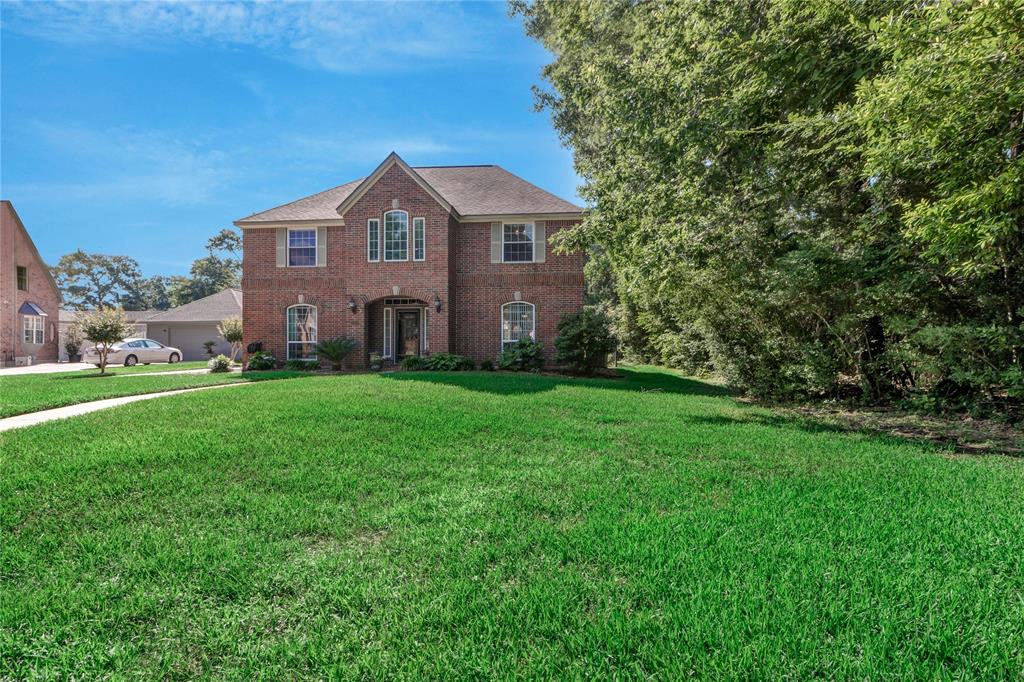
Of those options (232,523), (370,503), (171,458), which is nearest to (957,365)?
(370,503)

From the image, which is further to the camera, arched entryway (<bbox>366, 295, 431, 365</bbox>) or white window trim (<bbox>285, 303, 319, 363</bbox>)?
arched entryway (<bbox>366, 295, 431, 365</bbox>)

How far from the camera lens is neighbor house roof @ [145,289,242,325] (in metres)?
31.2

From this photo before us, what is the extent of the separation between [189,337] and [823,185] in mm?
35613

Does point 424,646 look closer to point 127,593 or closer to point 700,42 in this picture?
point 127,593

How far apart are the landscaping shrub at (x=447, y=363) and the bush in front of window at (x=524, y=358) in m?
1.18

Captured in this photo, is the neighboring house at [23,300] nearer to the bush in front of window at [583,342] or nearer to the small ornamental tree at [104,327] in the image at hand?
the small ornamental tree at [104,327]

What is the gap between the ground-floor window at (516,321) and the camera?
55.1 feet

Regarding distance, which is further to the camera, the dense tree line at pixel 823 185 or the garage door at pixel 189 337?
the garage door at pixel 189 337

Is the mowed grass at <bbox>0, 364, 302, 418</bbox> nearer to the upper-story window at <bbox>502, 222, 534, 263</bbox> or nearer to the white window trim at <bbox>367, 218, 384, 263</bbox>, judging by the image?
the white window trim at <bbox>367, 218, 384, 263</bbox>

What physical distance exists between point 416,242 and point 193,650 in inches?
590

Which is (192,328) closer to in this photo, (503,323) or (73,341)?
(73,341)

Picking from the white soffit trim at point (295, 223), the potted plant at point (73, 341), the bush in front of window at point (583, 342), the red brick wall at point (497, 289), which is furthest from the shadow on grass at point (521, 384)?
the potted plant at point (73, 341)

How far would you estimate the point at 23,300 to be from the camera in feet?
89.9

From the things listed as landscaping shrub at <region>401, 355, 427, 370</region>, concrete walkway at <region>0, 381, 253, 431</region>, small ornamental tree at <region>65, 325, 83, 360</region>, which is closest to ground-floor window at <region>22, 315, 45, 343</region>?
small ornamental tree at <region>65, 325, 83, 360</region>
